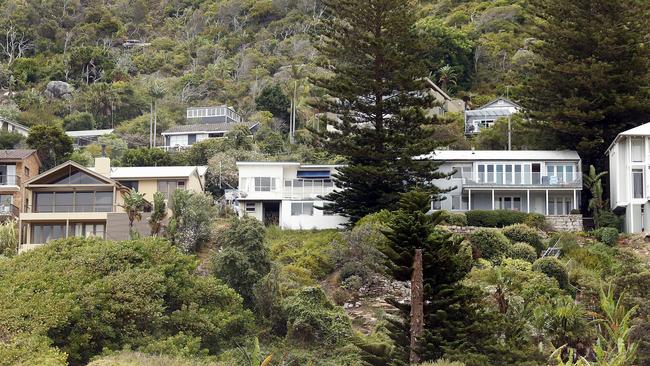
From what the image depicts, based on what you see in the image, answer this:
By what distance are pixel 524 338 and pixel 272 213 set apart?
24597 mm

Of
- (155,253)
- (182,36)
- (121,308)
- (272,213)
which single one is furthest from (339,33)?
(182,36)

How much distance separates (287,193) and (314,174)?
7.36 ft

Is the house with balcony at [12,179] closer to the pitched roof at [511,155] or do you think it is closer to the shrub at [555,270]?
the pitched roof at [511,155]

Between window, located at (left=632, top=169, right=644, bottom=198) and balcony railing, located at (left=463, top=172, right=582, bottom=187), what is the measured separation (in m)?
2.84

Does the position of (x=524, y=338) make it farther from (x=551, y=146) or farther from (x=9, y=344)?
(x=551, y=146)

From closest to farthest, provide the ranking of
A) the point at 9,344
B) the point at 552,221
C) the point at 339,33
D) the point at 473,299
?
the point at 9,344 → the point at 473,299 → the point at 552,221 → the point at 339,33

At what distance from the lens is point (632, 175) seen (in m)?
48.9

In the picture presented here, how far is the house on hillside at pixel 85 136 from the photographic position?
3125 inches

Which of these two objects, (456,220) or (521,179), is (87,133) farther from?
(456,220)

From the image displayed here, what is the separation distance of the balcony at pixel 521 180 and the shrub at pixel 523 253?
8.74 meters

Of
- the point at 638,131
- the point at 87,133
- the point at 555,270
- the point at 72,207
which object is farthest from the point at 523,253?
the point at 87,133

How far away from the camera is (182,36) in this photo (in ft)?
403

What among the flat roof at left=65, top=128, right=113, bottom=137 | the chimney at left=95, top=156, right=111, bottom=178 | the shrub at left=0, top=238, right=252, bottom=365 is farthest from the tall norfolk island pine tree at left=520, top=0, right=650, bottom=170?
the flat roof at left=65, top=128, right=113, bottom=137

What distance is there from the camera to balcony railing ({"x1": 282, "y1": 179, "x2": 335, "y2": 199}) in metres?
52.5
